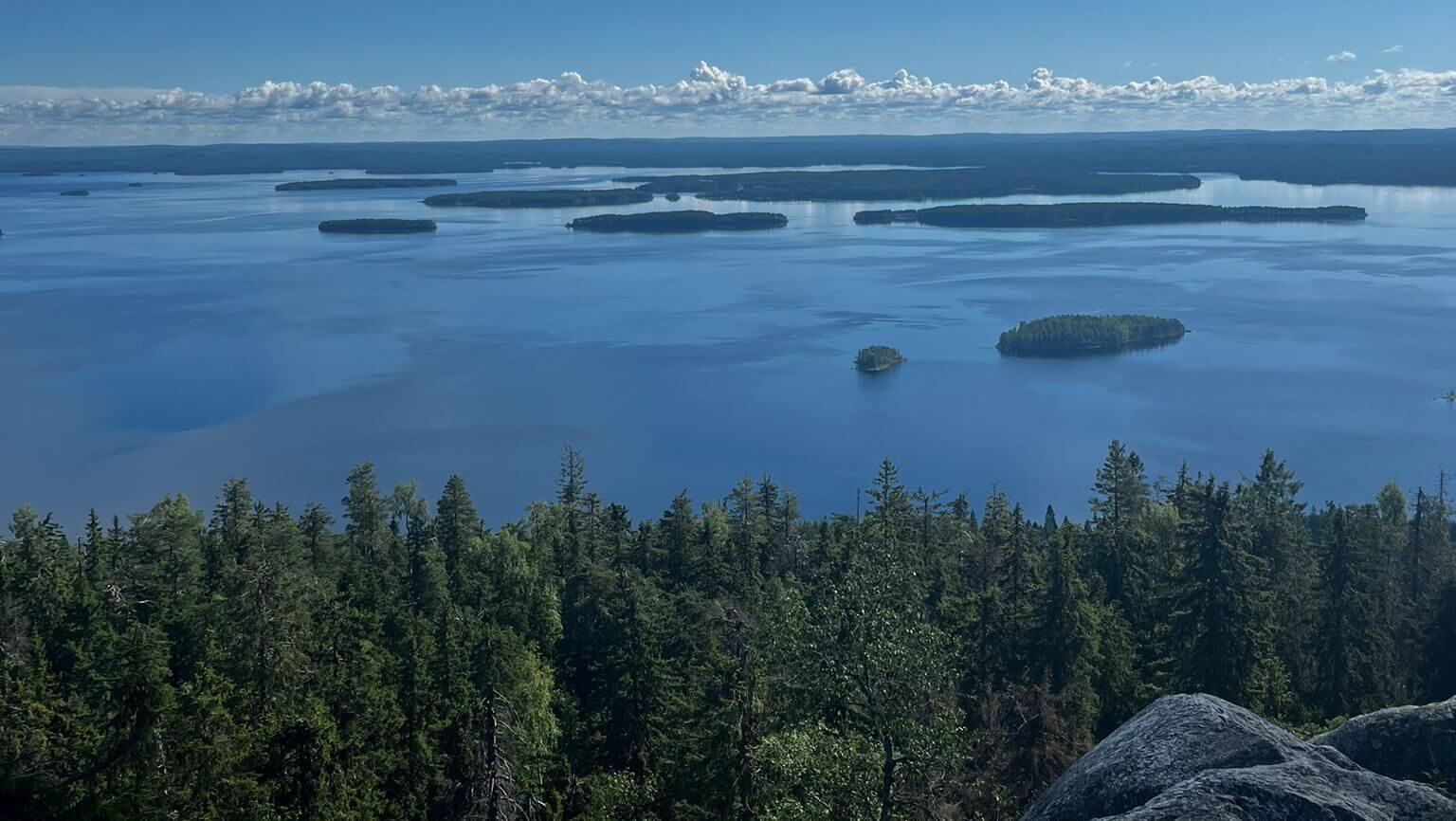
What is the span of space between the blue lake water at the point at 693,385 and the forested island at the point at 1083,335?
9.14 feet

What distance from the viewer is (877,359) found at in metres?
118

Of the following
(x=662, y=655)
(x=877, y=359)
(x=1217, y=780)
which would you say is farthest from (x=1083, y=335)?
(x=1217, y=780)

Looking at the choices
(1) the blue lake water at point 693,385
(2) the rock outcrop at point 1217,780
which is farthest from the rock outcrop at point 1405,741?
(1) the blue lake water at point 693,385

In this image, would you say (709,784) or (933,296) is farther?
(933,296)

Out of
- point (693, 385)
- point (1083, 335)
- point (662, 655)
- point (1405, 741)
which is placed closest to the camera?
point (1405, 741)

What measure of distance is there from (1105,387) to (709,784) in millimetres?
99223

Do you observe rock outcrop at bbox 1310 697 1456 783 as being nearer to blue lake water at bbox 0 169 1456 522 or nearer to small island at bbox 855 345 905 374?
blue lake water at bbox 0 169 1456 522

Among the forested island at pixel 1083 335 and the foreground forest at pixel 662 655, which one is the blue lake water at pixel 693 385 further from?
the foreground forest at pixel 662 655

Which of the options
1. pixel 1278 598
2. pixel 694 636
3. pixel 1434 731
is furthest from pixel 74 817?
pixel 1278 598

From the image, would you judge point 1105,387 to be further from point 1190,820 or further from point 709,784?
point 1190,820

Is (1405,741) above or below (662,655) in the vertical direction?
above

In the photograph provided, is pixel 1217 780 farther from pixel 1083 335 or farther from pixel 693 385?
pixel 1083 335

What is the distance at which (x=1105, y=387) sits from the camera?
114 meters

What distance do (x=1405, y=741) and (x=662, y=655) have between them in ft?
59.6
